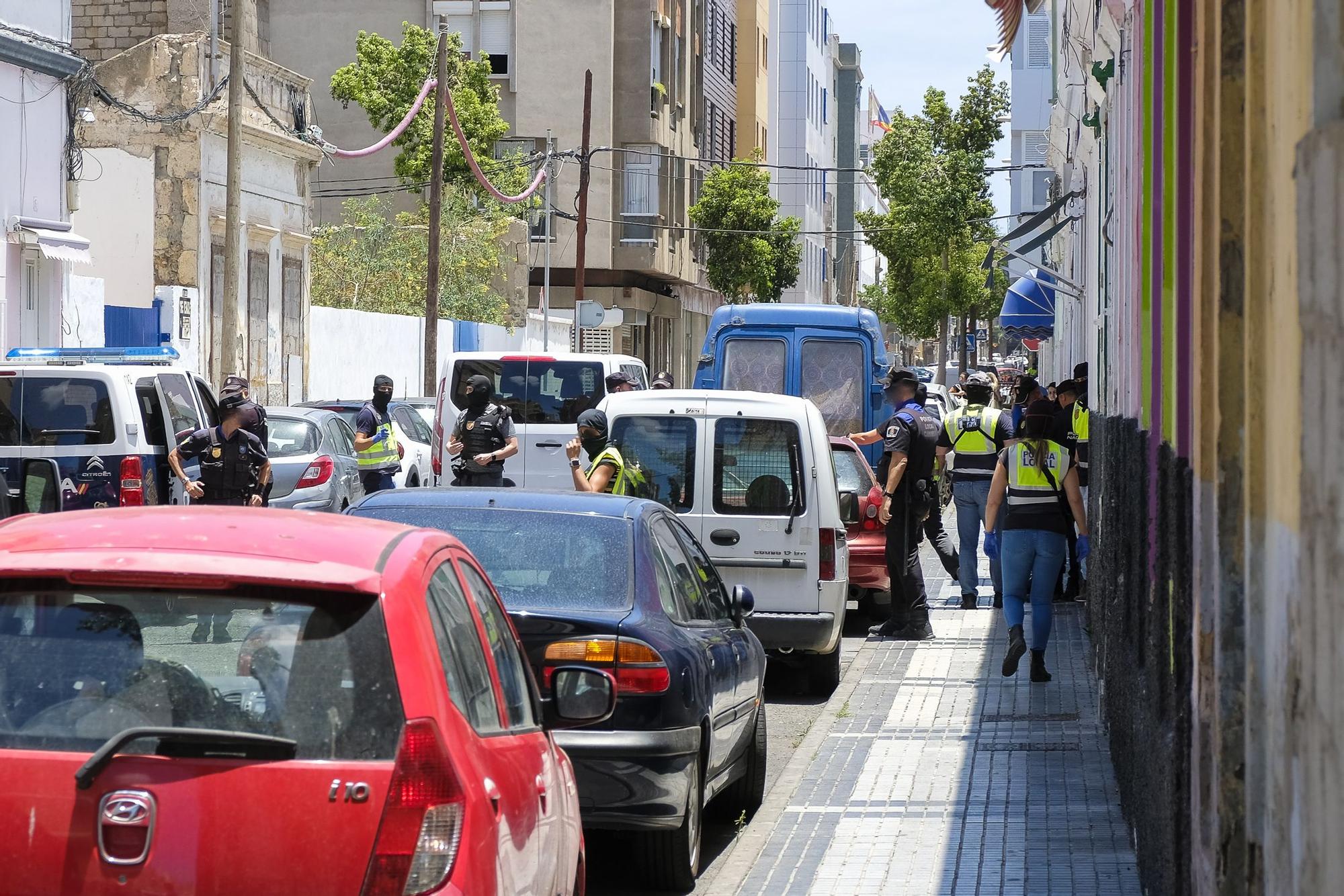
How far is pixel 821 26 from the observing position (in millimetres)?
96500

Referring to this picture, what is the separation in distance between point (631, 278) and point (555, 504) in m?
47.6

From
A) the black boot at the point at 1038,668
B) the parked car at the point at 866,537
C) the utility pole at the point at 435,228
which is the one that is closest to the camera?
the black boot at the point at 1038,668

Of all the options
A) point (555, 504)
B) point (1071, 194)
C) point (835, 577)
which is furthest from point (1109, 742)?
point (1071, 194)

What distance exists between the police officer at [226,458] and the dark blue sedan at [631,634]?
268 inches

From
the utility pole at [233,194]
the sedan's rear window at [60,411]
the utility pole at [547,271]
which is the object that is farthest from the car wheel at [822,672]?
the utility pole at [547,271]

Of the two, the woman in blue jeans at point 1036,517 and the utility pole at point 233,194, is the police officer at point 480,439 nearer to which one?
the woman in blue jeans at point 1036,517

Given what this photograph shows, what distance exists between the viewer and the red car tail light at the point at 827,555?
1189 centimetres

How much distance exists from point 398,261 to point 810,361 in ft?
74.2

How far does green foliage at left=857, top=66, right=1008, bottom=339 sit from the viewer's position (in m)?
49.6

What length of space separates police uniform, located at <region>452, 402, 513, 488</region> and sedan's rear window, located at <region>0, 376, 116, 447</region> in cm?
350

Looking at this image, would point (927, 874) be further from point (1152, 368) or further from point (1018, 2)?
point (1018, 2)

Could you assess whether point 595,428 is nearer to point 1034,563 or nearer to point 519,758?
point 1034,563

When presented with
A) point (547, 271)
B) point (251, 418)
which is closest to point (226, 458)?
point (251, 418)

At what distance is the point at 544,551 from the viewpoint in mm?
7531
